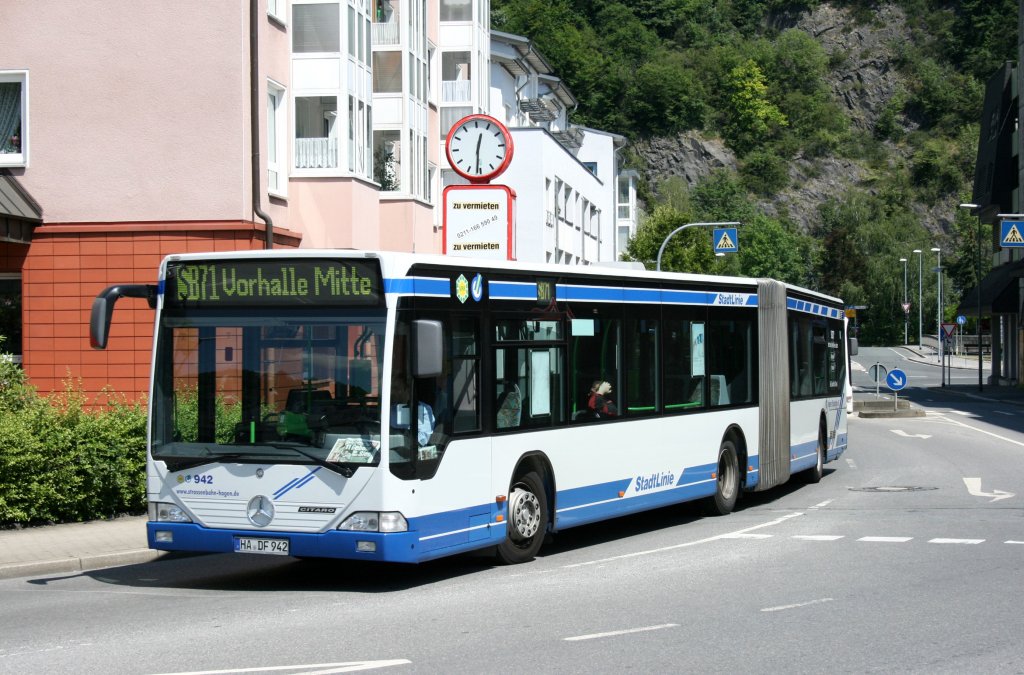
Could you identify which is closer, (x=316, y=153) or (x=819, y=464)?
(x=819, y=464)

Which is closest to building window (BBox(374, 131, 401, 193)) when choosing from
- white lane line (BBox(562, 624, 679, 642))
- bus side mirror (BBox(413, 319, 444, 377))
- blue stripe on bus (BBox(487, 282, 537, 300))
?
blue stripe on bus (BBox(487, 282, 537, 300))

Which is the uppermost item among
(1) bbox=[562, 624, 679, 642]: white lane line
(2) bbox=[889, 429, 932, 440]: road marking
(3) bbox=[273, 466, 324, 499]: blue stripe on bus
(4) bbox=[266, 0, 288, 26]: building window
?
(4) bbox=[266, 0, 288, 26]: building window

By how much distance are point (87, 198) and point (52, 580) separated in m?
12.4

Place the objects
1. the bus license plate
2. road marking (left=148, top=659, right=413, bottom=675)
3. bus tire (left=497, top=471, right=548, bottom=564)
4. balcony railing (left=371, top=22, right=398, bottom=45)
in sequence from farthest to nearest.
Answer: balcony railing (left=371, top=22, right=398, bottom=45), bus tire (left=497, top=471, right=548, bottom=564), the bus license plate, road marking (left=148, top=659, right=413, bottom=675)

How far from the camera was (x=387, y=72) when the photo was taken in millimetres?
35750

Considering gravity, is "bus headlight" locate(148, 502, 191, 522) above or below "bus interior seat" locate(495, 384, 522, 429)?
below

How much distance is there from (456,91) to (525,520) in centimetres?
4051

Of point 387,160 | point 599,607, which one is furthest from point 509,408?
point 387,160

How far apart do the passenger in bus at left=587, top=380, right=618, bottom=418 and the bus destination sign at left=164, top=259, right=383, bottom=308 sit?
363cm

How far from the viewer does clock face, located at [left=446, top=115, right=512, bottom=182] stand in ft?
68.0

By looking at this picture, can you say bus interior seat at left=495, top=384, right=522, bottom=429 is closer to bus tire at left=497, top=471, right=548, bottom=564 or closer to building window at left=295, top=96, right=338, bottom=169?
bus tire at left=497, top=471, right=548, bottom=564

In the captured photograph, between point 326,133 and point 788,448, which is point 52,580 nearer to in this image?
point 788,448

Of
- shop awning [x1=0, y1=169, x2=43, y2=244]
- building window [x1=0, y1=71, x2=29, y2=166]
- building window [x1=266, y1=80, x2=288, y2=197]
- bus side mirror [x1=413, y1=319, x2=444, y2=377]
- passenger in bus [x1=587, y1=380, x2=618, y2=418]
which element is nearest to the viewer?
bus side mirror [x1=413, y1=319, x2=444, y2=377]

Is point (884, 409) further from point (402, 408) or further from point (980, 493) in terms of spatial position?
point (402, 408)
